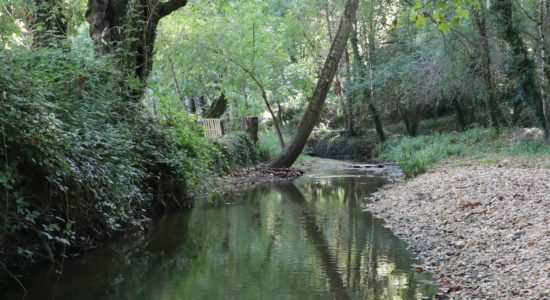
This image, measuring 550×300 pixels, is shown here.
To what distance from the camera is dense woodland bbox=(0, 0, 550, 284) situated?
16.5ft

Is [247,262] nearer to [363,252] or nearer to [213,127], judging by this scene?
[363,252]

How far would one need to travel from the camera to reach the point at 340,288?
478cm

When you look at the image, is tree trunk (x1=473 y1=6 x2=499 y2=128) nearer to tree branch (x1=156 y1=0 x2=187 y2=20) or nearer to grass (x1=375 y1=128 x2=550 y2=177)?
grass (x1=375 y1=128 x2=550 y2=177)

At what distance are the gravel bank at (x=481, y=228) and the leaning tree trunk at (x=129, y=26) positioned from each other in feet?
17.1

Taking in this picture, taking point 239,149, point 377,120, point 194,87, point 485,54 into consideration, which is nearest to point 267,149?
point 239,149

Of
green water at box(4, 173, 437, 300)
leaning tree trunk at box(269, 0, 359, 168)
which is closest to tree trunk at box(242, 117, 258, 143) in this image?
leaning tree trunk at box(269, 0, 359, 168)

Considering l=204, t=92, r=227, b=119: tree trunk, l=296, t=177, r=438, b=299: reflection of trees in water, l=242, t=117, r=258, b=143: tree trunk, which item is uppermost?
l=204, t=92, r=227, b=119: tree trunk

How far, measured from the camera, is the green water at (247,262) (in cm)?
473

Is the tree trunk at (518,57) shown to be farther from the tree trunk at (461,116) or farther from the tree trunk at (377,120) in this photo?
the tree trunk at (377,120)

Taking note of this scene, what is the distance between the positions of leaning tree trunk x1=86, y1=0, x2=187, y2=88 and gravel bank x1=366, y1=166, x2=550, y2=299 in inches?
205

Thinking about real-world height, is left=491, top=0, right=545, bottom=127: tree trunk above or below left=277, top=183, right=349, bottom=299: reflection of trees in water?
above

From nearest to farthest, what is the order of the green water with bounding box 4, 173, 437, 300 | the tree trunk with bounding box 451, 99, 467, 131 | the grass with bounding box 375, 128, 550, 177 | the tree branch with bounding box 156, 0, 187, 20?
the green water with bounding box 4, 173, 437, 300
the tree branch with bounding box 156, 0, 187, 20
the grass with bounding box 375, 128, 550, 177
the tree trunk with bounding box 451, 99, 467, 131

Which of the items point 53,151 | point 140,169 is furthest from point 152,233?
point 53,151

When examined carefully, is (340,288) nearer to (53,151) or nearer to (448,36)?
(53,151)
